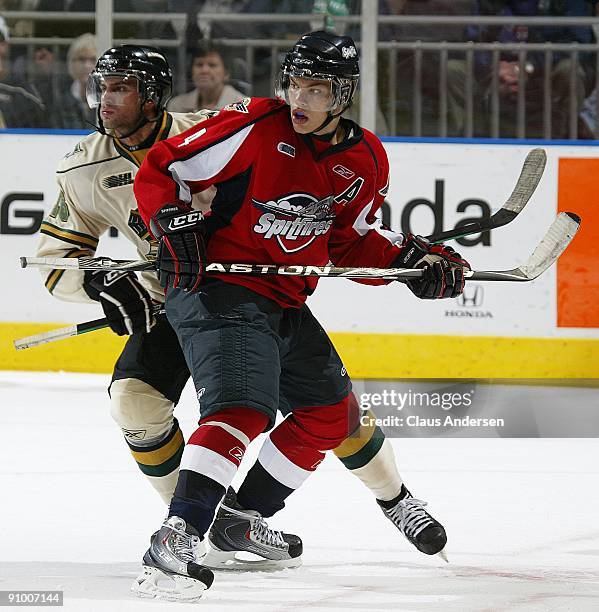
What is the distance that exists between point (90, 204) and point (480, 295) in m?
2.29

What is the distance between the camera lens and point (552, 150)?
4.74 meters

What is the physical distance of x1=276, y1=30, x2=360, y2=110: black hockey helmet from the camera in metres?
2.31

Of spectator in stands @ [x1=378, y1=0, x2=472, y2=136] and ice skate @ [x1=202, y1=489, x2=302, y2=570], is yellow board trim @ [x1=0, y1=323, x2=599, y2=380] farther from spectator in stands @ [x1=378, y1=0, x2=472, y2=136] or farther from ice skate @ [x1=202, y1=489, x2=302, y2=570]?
ice skate @ [x1=202, y1=489, x2=302, y2=570]

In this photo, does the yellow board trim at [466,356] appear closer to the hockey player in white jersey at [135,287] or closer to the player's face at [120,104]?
the hockey player in white jersey at [135,287]

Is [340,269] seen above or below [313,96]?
below

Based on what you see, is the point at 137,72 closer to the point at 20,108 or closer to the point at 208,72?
the point at 208,72

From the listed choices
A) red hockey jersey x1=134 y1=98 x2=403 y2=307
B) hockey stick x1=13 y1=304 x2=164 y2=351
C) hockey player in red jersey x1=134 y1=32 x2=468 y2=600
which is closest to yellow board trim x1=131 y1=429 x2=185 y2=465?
hockey player in red jersey x1=134 y1=32 x2=468 y2=600

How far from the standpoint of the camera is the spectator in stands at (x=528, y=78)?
197 inches

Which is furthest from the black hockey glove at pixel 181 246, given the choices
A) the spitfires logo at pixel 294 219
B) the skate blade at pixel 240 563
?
the skate blade at pixel 240 563

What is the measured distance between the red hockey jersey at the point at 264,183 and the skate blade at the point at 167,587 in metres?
0.55

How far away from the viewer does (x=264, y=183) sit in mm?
2299

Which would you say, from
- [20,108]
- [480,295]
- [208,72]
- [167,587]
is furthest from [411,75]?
[167,587]

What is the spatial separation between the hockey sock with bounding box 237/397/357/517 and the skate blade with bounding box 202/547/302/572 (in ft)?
0.34

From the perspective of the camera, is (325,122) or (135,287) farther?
(135,287)
